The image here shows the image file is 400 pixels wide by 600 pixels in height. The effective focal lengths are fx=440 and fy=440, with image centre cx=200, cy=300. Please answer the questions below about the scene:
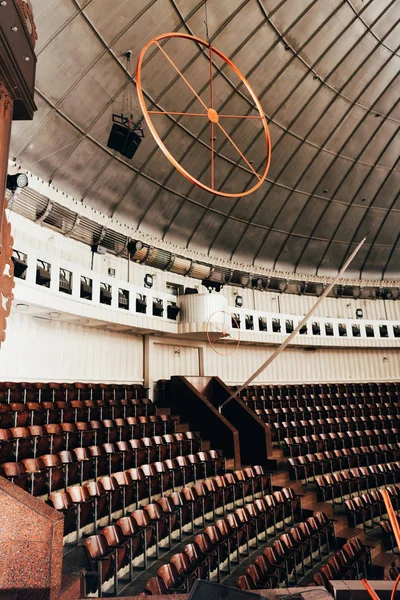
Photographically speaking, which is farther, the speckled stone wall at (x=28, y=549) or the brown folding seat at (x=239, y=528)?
the brown folding seat at (x=239, y=528)

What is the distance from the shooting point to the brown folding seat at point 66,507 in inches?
173

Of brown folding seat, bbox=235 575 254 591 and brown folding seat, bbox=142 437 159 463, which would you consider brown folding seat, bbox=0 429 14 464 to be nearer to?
brown folding seat, bbox=142 437 159 463

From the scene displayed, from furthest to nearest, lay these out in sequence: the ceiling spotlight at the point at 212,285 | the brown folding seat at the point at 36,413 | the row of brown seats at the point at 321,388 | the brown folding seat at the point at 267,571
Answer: the row of brown seats at the point at 321,388, the ceiling spotlight at the point at 212,285, the brown folding seat at the point at 36,413, the brown folding seat at the point at 267,571

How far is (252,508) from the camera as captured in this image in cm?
616

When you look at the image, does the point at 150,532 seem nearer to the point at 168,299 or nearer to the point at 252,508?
the point at 252,508

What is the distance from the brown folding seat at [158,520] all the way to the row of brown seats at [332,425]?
16.4 ft

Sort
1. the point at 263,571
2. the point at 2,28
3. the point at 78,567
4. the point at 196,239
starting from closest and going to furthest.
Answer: the point at 2,28 → the point at 78,567 → the point at 263,571 → the point at 196,239

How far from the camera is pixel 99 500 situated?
4930mm

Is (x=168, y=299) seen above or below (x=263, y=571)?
above

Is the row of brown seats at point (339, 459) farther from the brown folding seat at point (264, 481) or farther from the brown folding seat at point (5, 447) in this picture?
the brown folding seat at point (5, 447)

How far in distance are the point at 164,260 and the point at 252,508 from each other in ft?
23.7

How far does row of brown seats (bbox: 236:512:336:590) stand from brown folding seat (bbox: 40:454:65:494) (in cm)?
239

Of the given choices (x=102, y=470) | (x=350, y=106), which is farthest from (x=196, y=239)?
(x=102, y=470)

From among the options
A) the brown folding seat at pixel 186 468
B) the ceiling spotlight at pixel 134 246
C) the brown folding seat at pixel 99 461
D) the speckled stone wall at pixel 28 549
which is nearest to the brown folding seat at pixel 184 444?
the brown folding seat at pixel 186 468
